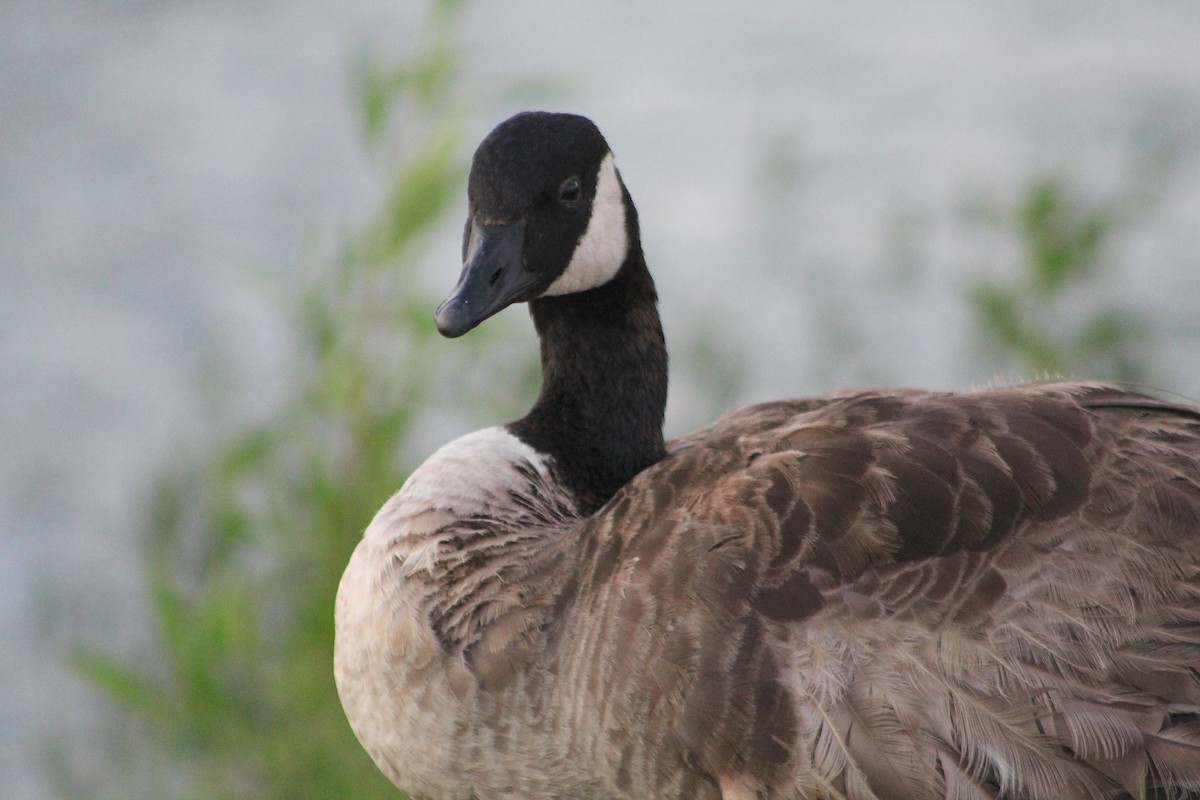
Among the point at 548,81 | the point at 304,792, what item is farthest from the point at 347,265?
the point at 304,792

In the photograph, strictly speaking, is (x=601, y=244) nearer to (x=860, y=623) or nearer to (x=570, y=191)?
(x=570, y=191)

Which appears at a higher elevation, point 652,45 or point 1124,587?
point 652,45

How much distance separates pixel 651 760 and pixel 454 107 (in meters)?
2.69

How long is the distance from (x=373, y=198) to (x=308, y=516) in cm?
375

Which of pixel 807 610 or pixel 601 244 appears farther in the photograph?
pixel 601 244

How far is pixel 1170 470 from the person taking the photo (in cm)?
312

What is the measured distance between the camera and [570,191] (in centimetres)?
347

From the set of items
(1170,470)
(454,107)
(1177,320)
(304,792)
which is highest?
(454,107)

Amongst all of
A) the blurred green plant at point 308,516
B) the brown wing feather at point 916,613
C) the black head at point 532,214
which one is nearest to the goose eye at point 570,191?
the black head at point 532,214

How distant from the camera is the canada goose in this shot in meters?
2.84

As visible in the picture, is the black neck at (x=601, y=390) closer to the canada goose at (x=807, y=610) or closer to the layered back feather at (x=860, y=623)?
the canada goose at (x=807, y=610)

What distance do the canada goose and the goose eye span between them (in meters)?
0.08

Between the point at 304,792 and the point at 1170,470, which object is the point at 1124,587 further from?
the point at 304,792

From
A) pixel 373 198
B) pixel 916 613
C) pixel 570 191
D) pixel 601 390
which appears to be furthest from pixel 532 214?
pixel 373 198
